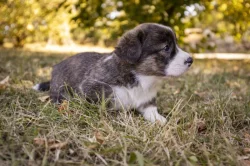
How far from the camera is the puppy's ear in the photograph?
3.69 metres

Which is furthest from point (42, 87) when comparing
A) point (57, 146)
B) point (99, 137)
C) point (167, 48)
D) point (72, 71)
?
point (57, 146)

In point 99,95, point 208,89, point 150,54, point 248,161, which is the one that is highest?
point 150,54

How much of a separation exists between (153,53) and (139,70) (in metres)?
0.26

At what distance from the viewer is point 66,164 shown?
2303 mm

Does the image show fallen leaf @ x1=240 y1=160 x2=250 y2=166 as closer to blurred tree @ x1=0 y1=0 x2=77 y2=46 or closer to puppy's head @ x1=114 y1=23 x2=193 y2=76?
puppy's head @ x1=114 y1=23 x2=193 y2=76

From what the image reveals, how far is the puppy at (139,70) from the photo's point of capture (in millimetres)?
3707

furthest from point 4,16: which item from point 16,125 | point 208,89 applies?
point 16,125

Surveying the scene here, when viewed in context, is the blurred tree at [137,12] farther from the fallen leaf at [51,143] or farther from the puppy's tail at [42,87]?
the fallen leaf at [51,143]

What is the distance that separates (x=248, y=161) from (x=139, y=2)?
19.3 ft

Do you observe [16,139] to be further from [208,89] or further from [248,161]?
[208,89]

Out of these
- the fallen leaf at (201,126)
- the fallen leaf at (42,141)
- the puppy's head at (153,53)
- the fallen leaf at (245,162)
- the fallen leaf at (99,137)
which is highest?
the puppy's head at (153,53)

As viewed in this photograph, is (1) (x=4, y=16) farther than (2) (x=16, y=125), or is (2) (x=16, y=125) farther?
(1) (x=4, y=16)

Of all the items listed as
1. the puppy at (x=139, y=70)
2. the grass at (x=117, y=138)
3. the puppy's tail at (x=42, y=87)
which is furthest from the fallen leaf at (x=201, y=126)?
Answer: the puppy's tail at (x=42, y=87)

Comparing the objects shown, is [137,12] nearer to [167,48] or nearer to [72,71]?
[72,71]
